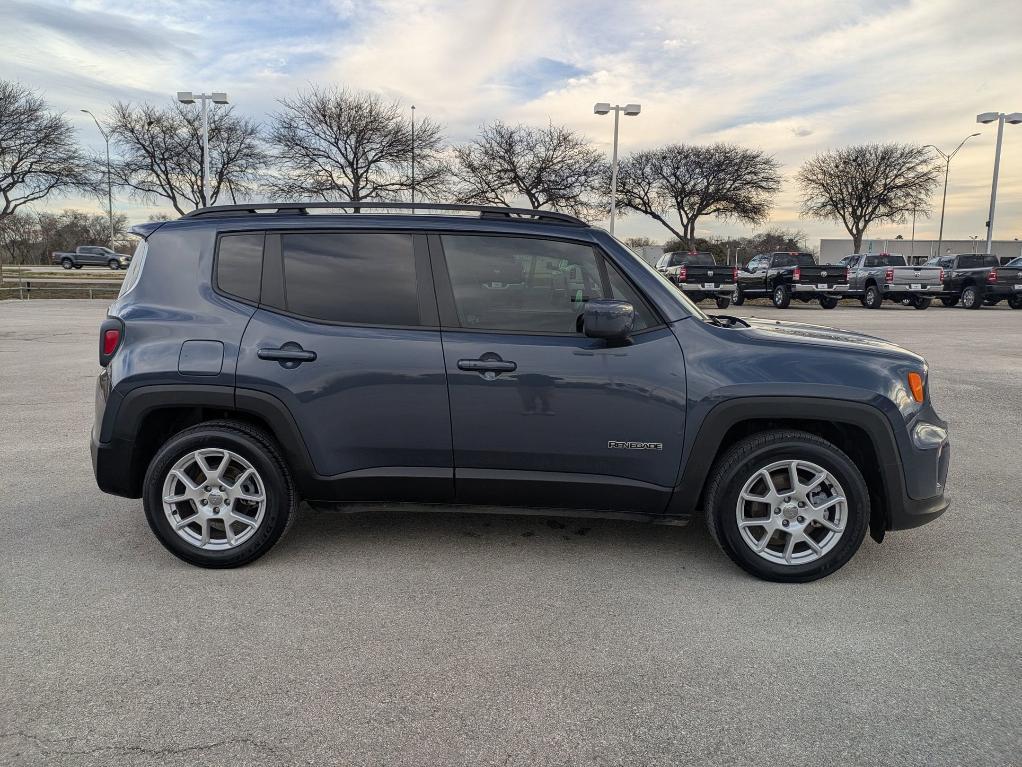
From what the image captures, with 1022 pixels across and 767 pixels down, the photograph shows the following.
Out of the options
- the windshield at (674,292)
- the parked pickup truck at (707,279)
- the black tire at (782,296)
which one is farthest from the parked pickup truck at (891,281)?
the windshield at (674,292)

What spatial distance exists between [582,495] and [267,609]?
1.54 metres

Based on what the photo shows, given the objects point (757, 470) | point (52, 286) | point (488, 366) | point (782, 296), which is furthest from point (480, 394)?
point (52, 286)

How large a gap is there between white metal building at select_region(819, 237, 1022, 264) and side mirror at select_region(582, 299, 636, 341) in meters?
66.9

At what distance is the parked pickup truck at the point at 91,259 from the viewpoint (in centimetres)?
4941

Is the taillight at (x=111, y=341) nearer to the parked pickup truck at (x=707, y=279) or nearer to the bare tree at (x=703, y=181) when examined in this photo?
the parked pickup truck at (x=707, y=279)

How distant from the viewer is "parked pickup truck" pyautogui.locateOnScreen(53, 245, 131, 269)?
1945 inches

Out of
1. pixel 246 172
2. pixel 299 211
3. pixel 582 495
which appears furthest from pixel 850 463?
pixel 246 172

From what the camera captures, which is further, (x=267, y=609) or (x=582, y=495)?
(x=582, y=495)

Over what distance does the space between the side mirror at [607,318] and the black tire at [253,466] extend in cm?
170

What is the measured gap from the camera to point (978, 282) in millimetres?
25312

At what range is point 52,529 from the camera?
4.15 meters

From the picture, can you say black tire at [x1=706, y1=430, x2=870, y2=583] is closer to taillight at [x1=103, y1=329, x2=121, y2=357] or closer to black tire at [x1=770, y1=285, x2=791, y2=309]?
taillight at [x1=103, y1=329, x2=121, y2=357]

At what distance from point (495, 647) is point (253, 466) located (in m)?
1.54

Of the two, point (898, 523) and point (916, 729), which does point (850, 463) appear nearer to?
point (898, 523)
